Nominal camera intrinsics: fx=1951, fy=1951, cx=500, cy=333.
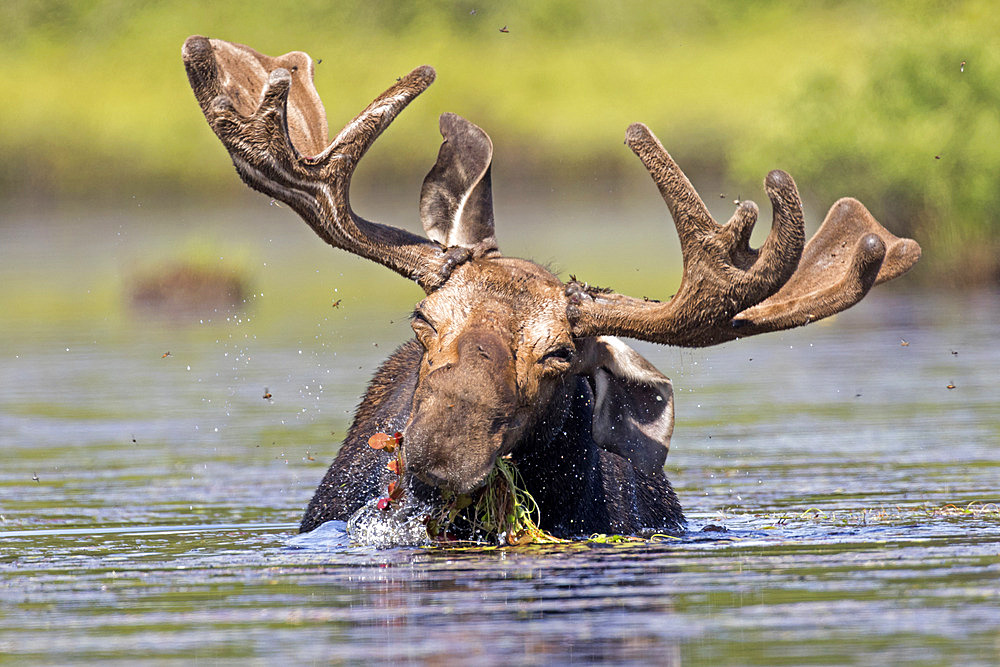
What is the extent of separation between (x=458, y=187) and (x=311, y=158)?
0.77 m

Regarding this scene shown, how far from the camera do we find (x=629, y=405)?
9555 millimetres

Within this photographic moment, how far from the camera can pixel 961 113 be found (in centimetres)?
3253

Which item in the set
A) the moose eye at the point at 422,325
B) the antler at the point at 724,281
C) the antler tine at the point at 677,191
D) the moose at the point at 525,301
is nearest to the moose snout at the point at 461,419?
the moose at the point at 525,301

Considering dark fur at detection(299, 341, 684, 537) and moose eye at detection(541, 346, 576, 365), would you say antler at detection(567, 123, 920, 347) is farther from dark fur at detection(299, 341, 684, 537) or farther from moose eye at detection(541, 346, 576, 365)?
dark fur at detection(299, 341, 684, 537)

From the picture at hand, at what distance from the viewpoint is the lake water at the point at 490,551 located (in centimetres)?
725

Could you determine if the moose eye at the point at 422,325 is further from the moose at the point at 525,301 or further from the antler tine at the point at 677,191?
the antler tine at the point at 677,191

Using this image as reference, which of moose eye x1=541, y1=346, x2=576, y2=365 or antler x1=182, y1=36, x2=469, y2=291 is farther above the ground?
antler x1=182, y1=36, x2=469, y2=291

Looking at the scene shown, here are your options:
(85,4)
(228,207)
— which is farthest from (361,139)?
(85,4)

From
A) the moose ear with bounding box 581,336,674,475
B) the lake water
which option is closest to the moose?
the moose ear with bounding box 581,336,674,475

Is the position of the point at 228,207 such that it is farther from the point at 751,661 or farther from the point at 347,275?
the point at 751,661

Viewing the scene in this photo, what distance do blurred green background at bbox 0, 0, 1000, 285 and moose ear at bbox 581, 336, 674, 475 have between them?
5514 millimetres

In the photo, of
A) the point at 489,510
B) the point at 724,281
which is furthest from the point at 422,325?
the point at 724,281

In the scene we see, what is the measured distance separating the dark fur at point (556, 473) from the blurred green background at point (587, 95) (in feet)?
14.9

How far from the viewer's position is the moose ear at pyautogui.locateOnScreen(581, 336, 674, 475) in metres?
9.49
